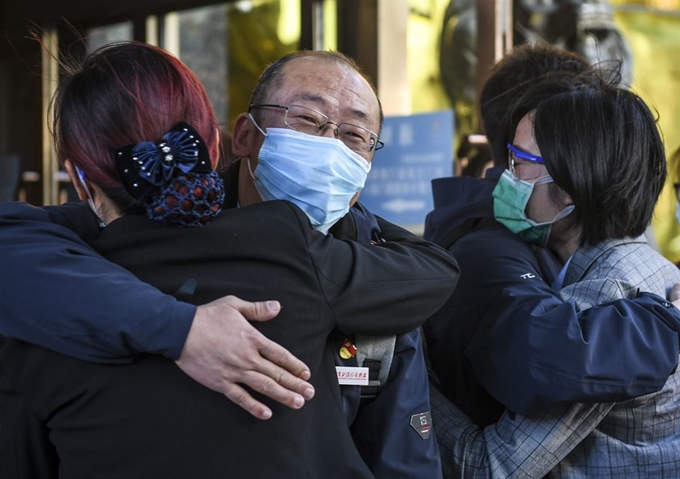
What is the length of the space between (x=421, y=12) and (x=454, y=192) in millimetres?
3078

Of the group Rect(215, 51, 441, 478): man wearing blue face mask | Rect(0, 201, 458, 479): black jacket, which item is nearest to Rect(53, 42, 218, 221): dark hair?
Rect(0, 201, 458, 479): black jacket

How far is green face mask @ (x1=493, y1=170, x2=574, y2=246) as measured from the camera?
7.69ft

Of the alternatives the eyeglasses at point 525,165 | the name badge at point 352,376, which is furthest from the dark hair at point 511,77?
the name badge at point 352,376

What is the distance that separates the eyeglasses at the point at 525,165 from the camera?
2336 mm

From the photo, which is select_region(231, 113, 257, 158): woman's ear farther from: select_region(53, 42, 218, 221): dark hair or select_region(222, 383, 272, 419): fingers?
select_region(222, 383, 272, 419): fingers

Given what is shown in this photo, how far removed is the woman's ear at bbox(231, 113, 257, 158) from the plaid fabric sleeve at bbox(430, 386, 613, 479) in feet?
2.92

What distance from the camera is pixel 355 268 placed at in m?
1.55

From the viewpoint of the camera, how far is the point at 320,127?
1983 millimetres

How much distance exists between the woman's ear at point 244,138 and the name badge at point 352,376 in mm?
690

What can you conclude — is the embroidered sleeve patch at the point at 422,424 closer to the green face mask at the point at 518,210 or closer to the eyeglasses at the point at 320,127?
the eyeglasses at the point at 320,127

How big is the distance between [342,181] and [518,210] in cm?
74

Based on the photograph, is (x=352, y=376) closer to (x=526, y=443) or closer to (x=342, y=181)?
(x=342, y=181)

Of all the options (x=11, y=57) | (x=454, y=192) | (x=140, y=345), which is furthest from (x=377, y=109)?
(x=11, y=57)

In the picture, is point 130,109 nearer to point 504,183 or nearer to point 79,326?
point 79,326
